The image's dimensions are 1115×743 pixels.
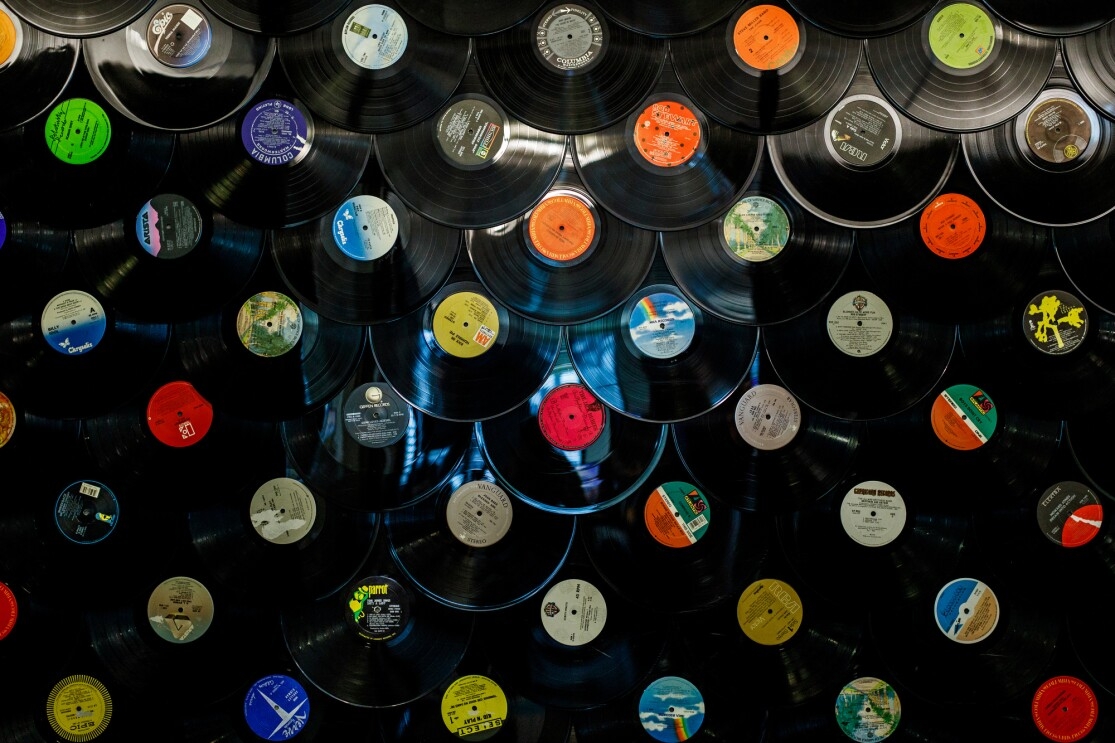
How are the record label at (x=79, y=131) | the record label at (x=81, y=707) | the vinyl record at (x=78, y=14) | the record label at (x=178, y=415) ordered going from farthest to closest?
the record label at (x=81, y=707) < the record label at (x=178, y=415) < the record label at (x=79, y=131) < the vinyl record at (x=78, y=14)

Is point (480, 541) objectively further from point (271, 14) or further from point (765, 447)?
point (271, 14)

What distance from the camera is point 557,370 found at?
175 cm

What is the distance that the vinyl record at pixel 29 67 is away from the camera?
5.31 feet

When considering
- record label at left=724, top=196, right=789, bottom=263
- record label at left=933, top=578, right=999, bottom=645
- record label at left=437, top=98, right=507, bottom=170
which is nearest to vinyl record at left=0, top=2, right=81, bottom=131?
record label at left=437, top=98, right=507, bottom=170

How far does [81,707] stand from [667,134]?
172 cm

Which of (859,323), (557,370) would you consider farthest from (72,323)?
(859,323)

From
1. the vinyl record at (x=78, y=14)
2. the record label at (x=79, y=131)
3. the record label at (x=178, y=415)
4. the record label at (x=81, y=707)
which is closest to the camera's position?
the vinyl record at (x=78, y=14)

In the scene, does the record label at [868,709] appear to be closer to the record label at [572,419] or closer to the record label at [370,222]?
the record label at [572,419]

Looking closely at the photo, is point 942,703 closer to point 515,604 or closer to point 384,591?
point 515,604

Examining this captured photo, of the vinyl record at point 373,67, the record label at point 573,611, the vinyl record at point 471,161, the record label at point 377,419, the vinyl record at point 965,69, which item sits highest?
the vinyl record at point 965,69

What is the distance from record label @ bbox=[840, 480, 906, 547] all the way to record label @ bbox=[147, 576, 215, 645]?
1360 millimetres

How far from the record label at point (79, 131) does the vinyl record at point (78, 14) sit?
0.15 m

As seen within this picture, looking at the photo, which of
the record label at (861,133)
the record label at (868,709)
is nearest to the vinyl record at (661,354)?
the record label at (861,133)

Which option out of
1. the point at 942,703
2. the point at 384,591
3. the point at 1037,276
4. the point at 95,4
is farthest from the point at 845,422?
the point at 95,4
